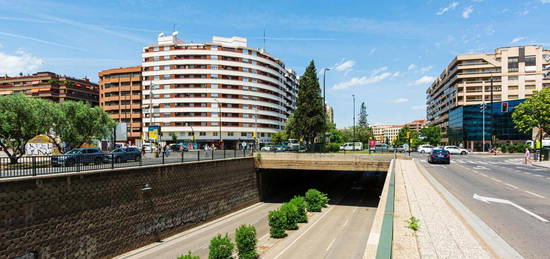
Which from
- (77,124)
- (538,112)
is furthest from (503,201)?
(77,124)

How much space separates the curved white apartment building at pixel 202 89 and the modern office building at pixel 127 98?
3.57m

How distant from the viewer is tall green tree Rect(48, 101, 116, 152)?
35.6 metres

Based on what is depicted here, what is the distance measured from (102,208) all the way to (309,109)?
45.8m

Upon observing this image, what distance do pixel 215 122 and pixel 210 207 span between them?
50.9 m

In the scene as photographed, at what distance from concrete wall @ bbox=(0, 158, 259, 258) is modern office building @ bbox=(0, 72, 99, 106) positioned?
95.3m

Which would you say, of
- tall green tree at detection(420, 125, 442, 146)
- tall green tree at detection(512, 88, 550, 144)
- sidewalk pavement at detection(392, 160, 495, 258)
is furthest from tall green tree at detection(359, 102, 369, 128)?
sidewalk pavement at detection(392, 160, 495, 258)

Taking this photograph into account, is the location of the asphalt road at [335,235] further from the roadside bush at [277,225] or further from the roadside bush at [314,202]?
the roadside bush at [314,202]

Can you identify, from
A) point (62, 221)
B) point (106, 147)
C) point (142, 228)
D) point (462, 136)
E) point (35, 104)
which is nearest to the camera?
point (62, 221)

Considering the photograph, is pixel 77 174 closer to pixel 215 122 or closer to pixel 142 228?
pixel 142 228

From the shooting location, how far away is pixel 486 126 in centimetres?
7650

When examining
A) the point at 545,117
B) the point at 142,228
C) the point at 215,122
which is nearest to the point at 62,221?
the point at 142,228

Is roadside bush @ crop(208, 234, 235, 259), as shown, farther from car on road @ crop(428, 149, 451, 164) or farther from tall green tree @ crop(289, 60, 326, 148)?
tall green tree @ crop(289, 60, 326, 148)

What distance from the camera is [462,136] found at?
80.9 metres

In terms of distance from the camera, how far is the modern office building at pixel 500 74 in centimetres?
8275
